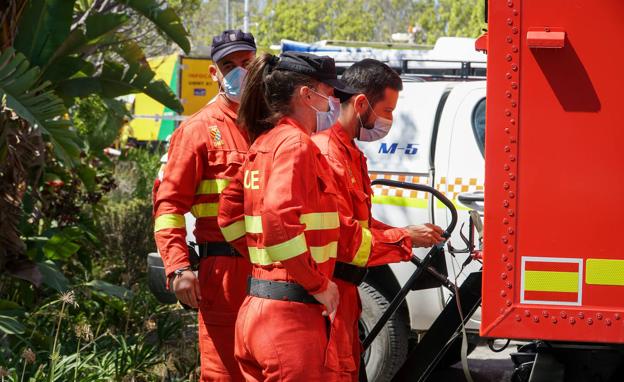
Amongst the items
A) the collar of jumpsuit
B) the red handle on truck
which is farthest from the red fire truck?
the collar of jumpsuit

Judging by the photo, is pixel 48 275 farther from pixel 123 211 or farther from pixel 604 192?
pixel 604 192

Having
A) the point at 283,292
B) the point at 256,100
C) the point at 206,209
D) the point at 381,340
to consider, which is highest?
the point at 256,100

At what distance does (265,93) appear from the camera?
3756 mm

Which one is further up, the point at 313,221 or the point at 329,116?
the point at 329,116

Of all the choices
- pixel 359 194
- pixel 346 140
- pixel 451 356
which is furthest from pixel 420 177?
pixel 359 194

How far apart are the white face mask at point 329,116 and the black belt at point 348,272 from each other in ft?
1.79

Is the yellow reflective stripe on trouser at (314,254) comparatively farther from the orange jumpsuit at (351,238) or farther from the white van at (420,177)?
the white van at (420,177)

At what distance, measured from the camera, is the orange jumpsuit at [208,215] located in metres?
4.34

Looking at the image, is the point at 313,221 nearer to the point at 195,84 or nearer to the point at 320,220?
the point at 320,220

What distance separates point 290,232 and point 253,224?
11.6 inches

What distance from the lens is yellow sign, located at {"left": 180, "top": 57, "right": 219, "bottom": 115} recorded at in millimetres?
19734

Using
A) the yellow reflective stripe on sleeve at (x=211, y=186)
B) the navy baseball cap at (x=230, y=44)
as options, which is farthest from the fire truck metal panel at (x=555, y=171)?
the navy baseball cap at (x=230, y=44)

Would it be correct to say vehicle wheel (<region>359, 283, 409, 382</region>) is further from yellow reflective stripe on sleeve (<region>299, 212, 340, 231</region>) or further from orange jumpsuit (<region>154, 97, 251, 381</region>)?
yellow reflective stripe on sleeve (<region>299, 212, 340, 231</region>)

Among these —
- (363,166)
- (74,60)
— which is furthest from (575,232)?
(74,60)
